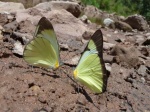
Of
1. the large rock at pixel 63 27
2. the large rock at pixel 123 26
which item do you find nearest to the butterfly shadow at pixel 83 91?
the large rock at pixel 63 27

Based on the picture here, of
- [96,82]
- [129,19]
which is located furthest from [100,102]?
[129,19]

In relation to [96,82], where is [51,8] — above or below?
below

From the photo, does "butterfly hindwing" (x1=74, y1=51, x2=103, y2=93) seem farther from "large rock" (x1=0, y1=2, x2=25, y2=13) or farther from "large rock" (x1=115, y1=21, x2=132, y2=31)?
"large rock" (x1=115, y1=21, x2=132, y2=31)

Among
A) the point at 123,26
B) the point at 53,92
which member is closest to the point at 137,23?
the point at 123,26

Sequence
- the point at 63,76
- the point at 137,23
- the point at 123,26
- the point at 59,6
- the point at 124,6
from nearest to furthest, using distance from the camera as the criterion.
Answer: the point at 63,76
the point at 59,6
the point at 123,26
the point at 137,23
the point at 124,6

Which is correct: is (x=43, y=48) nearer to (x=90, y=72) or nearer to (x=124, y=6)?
(x=90, y=72)

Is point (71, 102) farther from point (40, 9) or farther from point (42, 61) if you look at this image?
point (40, 9)
